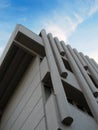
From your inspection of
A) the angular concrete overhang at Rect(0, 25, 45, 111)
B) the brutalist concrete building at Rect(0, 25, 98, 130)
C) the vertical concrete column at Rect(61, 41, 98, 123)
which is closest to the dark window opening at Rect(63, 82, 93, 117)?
the brutalist concrete building at Rect(0, 25, 98, 130)

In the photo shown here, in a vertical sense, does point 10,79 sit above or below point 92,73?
below

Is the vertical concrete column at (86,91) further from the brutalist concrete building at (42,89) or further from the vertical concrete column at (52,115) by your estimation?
the vertical concrete column at (52,115)

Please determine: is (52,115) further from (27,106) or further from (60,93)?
(27,106)

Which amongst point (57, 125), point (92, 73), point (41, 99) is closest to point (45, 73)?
point (41, 99)

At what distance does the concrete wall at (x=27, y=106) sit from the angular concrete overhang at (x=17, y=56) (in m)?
0.50

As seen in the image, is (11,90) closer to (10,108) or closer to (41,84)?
(10,108)

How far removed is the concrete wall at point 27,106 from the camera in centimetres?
1006

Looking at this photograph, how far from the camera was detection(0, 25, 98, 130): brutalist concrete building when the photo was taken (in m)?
9.05

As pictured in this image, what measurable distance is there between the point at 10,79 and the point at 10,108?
65.2 inches

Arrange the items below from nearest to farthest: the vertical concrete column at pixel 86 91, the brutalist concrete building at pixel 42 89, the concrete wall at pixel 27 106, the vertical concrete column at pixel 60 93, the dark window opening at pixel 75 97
Result: the vertical concrete column at pixel 60 93 → the brutalist concrete building at pixel 42 89 → the vertical concrete column at pixel 86 91 → the concrete wall at pixel 27 106 → the dark window opening at pixel 75 97

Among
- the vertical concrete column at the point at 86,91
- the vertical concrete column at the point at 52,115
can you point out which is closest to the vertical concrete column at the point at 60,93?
the vertical concrete column at the point at 52,115

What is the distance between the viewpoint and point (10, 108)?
1472 cm

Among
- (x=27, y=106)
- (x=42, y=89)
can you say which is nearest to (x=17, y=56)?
(x=27, y=106)

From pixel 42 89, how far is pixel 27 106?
1.25m
